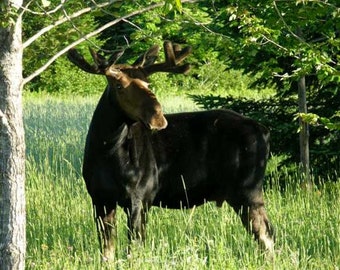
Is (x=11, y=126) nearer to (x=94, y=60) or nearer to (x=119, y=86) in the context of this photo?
(x=94, y=60)

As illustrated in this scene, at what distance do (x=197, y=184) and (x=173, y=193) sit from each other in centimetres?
24

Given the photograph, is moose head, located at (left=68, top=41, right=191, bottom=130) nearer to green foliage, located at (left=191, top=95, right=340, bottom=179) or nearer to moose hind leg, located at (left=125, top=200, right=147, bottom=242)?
moose hind leg, located at (left=125, top=200, right=147, bottom=242)

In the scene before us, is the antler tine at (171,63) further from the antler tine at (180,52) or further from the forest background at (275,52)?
the forest background at (275,52)

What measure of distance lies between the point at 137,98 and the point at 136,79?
0.18 meters

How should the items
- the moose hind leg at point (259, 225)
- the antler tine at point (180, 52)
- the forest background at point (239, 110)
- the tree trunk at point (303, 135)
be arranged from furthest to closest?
the tree trunk at point (303, 135) < the moose hind leg at point (259, 225) < the antler tine at point (180, 52) < the forest background at point (239, 110)

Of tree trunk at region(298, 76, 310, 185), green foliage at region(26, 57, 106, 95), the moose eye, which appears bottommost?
tree trunk at region(298, 76, 310, 185)

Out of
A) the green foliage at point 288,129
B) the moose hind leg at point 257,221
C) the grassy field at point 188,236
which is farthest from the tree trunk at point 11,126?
the green foliage at point 288,129

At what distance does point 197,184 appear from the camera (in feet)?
24.1

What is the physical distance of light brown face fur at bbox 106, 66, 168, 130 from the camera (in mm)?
6258

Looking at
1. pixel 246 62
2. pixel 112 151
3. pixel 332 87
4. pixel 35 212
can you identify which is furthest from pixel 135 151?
pixel 332 87

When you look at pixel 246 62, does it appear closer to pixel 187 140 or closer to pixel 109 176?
pixel 187 140

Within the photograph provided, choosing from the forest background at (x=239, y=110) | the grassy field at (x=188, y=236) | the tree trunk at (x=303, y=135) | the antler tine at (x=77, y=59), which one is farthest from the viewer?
the tree trunk at (x=303, y=135)

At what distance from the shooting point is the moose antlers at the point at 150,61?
20.3ft

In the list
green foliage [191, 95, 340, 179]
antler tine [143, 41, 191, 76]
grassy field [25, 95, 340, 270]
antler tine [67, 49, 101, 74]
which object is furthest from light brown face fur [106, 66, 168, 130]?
green foliage [191, 95, 340, 179]
